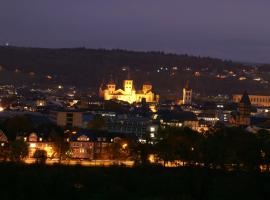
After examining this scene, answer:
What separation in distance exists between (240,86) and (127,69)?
12.0m

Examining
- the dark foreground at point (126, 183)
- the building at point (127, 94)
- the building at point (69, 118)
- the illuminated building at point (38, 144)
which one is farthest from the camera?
the building at point (127, 94)

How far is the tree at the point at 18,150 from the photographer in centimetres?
2188

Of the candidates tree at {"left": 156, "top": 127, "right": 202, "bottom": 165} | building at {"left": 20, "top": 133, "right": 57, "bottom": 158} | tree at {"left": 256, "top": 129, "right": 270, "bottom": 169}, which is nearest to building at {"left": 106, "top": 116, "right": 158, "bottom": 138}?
building at {"left": 20, "top": 133, "right": 57, "bottom": 158}

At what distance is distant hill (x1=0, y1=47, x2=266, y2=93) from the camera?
7675 centimetres

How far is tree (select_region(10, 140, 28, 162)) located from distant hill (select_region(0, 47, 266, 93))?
4883 cm

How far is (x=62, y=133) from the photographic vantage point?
26266mm

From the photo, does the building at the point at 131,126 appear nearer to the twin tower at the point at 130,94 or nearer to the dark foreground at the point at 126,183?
the dark foreground at the point at 126,183

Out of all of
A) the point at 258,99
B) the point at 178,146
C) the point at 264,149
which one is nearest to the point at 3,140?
the point at 178,146

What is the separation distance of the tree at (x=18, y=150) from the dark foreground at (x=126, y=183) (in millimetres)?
2050

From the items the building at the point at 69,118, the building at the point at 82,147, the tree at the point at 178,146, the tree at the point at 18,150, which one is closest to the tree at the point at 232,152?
the tree at the point at 178,146

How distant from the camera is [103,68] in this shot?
82.8 m

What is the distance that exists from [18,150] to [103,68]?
6080 centimetres

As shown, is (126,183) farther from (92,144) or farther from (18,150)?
(92,144)

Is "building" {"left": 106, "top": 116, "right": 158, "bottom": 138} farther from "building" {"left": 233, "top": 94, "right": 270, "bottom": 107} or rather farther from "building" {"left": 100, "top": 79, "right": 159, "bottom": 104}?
"building" {"left": 233, "top": 94, "right": 270, "bottom": 107}
